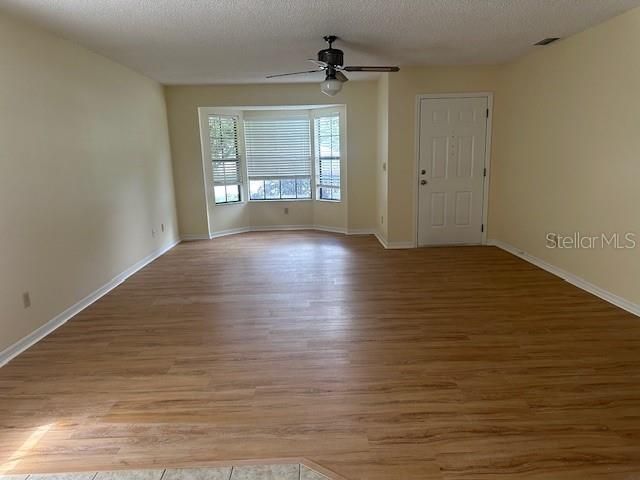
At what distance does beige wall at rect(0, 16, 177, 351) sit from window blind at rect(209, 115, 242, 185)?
61.4 inches

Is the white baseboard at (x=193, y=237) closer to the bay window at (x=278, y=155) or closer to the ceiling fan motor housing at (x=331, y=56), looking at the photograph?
the bay window at (x=278, y=155)

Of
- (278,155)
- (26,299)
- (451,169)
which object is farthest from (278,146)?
(26,299)

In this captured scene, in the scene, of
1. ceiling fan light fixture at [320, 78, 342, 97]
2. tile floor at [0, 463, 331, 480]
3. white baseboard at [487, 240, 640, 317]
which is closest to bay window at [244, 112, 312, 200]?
ceiling fan light fixture at [320, 78, 342, 97]

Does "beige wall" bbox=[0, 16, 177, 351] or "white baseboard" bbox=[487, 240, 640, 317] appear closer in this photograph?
"beige wall" bbox=[0, 16, 177, 351]

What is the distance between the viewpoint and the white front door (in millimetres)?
5465

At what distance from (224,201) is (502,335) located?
5247mm

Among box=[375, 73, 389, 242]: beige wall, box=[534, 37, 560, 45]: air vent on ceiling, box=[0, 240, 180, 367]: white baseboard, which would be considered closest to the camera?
box=[0, 240, 180, 367]: white baseboard

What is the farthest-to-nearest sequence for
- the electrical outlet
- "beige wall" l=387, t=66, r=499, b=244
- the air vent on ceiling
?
"beige wall" l=387, t=66, r=499, b=244 < the air vent on ceiling < the electrical outlet

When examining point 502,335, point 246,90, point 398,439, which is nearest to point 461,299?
point 502,335

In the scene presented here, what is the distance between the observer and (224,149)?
22.9ft

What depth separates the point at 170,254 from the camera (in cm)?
585

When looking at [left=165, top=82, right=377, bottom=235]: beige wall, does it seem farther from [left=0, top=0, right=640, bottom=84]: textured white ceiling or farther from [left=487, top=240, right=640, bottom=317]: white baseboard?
→ [left=487, top=240, right=640, bottom=317]: white baseboard

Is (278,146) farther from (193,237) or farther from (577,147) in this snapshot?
(577,147)

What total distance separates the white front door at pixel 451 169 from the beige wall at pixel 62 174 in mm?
3727
